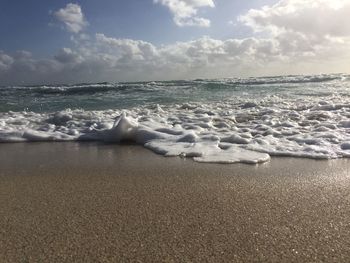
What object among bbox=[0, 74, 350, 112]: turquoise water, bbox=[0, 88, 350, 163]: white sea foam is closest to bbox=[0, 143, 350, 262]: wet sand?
bbox=[0, 88, 350, 163]: white sea foam

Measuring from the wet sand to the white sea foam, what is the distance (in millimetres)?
406

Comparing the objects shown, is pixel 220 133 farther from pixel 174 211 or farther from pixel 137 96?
pixel 137 96

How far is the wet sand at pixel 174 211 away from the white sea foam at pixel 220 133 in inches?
16.0

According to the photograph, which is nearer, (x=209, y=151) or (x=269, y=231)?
(x=269, y=231)

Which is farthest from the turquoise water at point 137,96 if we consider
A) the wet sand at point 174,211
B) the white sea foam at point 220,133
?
the wet sand at point 174,211

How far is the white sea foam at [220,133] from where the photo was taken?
396 cm

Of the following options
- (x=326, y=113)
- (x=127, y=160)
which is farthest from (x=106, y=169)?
(x=326, y=113)

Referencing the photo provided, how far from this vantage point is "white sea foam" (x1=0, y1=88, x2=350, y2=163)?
3965 millimetres

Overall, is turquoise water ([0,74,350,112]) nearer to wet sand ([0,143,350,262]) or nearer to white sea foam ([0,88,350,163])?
white sea foam ([0,88,350,163])

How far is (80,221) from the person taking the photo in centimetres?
211

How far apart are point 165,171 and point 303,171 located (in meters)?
1.16

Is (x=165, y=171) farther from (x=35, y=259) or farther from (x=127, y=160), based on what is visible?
(x=35, y=259)

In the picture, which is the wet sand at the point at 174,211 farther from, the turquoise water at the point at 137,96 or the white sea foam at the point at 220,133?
the turquoise water at the point at 137,96

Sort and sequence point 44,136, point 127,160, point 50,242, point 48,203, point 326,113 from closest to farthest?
point 50,242 < point 48,203 < point 127,160 < point 44,136 < point 326,113
